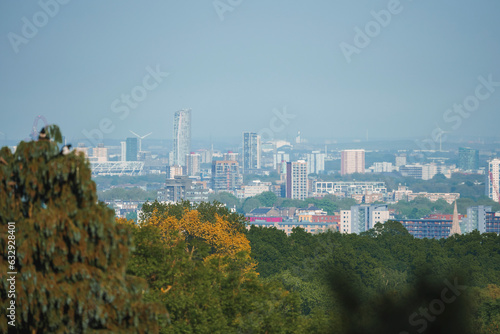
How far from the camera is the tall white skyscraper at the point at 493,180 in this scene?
108 meters

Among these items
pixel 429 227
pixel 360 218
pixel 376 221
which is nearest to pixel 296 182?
pixel 360 218

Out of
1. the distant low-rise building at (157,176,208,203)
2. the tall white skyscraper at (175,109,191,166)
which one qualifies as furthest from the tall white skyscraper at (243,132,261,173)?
the distant low-rise building at (157,176,208,203)

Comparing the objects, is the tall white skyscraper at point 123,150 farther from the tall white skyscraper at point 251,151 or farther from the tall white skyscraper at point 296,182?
the tall white skyscraper at point 296,182

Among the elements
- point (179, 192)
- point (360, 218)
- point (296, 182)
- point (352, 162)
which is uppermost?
point (352, 162)

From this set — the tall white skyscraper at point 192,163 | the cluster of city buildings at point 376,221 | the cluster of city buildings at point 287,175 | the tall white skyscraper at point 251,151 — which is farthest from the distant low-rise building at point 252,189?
the tall white skyscraper at point 251,151

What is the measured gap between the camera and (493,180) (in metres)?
109

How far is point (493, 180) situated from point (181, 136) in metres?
73.1

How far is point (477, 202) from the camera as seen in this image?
3725 inches

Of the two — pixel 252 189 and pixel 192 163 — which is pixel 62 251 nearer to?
pixel 252 189

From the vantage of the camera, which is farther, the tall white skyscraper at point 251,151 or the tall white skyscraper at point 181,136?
the tall white skyscraper at point 181,136

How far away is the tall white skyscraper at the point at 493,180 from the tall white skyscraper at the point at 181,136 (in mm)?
65867

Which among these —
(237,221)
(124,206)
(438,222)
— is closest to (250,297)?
(237,221)

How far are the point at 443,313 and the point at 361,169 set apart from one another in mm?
150325

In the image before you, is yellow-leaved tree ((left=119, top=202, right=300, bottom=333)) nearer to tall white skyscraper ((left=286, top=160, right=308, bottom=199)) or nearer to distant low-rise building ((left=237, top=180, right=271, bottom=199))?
tall white skyscraper ((left=286, top=160, right=308, bottom=199))
